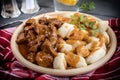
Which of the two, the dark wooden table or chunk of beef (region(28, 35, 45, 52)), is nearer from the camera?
chunk of beef (region(28, 35, 45, 52))

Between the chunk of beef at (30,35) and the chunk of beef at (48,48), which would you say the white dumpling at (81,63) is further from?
the chunk of beef at (30,35)

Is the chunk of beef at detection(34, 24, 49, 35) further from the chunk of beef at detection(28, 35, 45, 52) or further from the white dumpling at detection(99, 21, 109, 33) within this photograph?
the white dumpling at detection(99, 21, 109, 33)

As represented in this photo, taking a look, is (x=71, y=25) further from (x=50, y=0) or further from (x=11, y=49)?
(x=50, y=0)

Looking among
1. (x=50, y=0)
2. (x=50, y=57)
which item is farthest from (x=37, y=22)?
(x=50, y=0)

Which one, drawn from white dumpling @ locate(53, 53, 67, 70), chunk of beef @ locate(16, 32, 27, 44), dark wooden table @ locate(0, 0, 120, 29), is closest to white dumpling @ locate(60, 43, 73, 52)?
white dumpling @ locate(53, 53, 67, 70)

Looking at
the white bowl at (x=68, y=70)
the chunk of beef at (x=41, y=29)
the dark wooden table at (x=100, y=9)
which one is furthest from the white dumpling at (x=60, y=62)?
the dark wooden table at (x=100, y=9)

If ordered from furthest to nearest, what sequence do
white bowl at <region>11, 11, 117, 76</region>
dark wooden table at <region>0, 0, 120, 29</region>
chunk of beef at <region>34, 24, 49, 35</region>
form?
dark wooden table at <region>0, 0, 120, 29</region> < chunk of beef at <region>34, 24, 49, 35</region> < white bowl at <region>11, 11, 117, 76</region>
